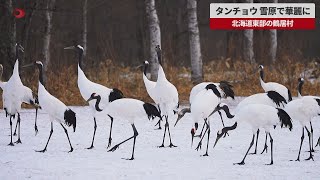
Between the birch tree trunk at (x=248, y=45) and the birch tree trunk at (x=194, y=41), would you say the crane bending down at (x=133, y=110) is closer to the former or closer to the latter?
the birch tree trunk at (x=194, y=41)

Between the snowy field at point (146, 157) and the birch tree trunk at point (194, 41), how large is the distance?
14.4ft

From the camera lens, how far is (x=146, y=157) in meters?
9.99

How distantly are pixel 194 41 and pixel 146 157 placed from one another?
7.90 metres

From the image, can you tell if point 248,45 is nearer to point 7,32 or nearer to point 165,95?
point 7,32

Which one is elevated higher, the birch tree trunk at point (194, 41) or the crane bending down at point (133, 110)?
the birch tree trunk at point (194, 41)

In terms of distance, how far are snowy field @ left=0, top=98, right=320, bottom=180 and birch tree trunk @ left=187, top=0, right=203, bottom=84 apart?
440 cm

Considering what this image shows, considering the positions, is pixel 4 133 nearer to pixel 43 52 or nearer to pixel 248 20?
pixel 43 52

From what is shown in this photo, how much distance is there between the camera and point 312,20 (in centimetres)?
1977

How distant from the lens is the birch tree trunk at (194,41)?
17344mm

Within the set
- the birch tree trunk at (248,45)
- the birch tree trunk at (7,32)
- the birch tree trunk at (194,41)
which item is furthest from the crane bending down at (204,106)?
the birch tree trunk at (248,45)

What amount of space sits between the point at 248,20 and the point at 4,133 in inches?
374

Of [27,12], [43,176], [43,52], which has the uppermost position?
[27,12]

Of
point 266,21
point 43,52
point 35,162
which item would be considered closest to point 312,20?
point 266,21

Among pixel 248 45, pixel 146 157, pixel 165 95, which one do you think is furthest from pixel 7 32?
pixel 248 45
